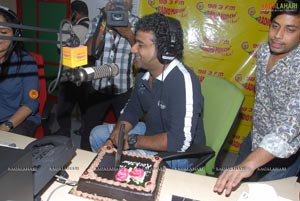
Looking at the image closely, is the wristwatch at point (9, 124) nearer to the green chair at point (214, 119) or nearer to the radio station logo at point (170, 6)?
the green chair at point (214, 119)

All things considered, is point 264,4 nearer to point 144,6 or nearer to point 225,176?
point 144,6

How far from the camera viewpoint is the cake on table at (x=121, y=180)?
1021 millimetres

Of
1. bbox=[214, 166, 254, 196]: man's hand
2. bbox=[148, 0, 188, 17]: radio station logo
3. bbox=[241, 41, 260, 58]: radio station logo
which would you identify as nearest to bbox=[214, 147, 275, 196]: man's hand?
bbox=[214, 166, 254, 196]: man's hand

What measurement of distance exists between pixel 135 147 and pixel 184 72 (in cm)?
49

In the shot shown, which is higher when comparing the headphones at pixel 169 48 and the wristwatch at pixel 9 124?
the headphones at pixel 169 48

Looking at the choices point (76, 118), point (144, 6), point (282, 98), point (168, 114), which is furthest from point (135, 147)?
point (76, 118)

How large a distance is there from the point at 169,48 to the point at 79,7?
1.77 meters

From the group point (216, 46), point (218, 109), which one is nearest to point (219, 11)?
point (216, 46)

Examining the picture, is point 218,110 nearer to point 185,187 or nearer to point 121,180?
point 185,187

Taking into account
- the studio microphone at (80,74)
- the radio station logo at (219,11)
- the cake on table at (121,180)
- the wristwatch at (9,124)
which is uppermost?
the radio station logo at (219,11)

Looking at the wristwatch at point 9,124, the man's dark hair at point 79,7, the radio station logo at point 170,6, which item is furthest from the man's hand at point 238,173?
the man's dark hair at point 79,7

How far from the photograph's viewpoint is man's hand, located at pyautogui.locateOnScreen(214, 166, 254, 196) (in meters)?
1.12

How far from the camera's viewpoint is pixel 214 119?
164 centimetres

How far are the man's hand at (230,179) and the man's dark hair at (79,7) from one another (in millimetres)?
2401
